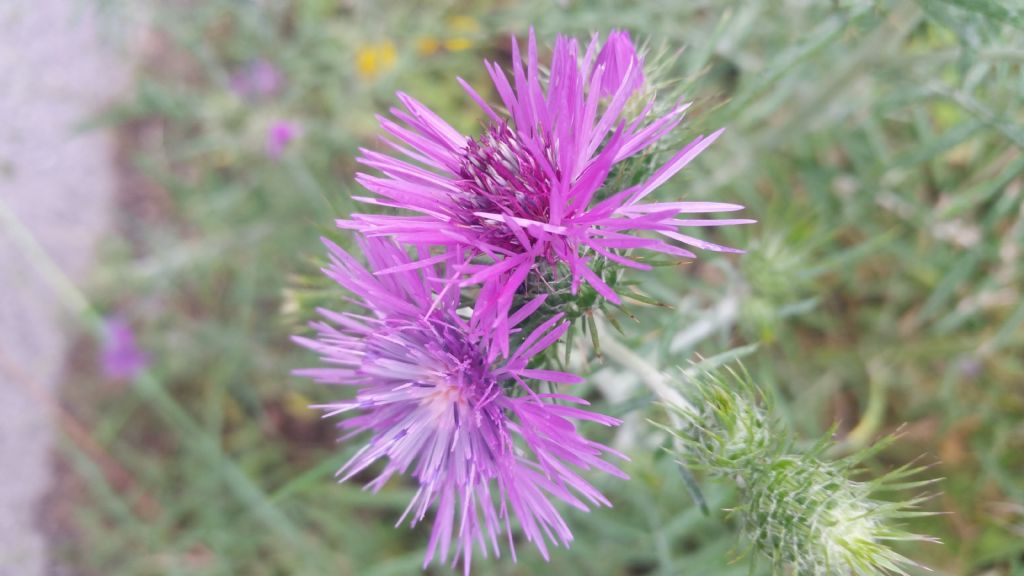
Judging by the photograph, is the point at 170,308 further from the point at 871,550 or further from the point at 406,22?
the point at 871,550

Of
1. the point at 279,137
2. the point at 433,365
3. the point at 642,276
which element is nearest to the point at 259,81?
the point at 279,137

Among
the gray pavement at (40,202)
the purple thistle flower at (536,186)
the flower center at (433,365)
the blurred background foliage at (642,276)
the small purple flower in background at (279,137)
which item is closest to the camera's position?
the purple thistle flower at (536,186)

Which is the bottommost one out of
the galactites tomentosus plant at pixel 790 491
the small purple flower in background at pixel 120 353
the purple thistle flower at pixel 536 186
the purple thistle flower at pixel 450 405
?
the galactites tomentosus plant at pixel 790 491

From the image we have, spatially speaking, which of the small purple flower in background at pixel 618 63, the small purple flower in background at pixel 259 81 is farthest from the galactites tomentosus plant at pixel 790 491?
the small purple flower in background at pixel 259 81

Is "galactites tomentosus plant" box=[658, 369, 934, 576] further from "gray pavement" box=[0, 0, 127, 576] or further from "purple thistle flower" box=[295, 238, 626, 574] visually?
"gray pavement" box=[0, 0, 127, 576]

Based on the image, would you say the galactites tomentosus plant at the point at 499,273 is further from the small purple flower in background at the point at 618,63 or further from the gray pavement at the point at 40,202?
the gray pavement at the point at 40,202

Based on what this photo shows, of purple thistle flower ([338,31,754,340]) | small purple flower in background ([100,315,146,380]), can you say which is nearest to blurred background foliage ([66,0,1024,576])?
small purple flower in background ([100,315,146,380])

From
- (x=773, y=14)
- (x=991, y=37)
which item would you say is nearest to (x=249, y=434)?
(x=773, y=14)

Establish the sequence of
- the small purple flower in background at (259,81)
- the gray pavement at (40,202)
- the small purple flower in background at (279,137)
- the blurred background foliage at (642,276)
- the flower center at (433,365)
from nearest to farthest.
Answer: the flower center at (433,365) → the blurred background foliage at (642,276) → the small purple flower in background at (279,137) → the small purple flower in background at (259,81) → the gray pavement at (40,202)
